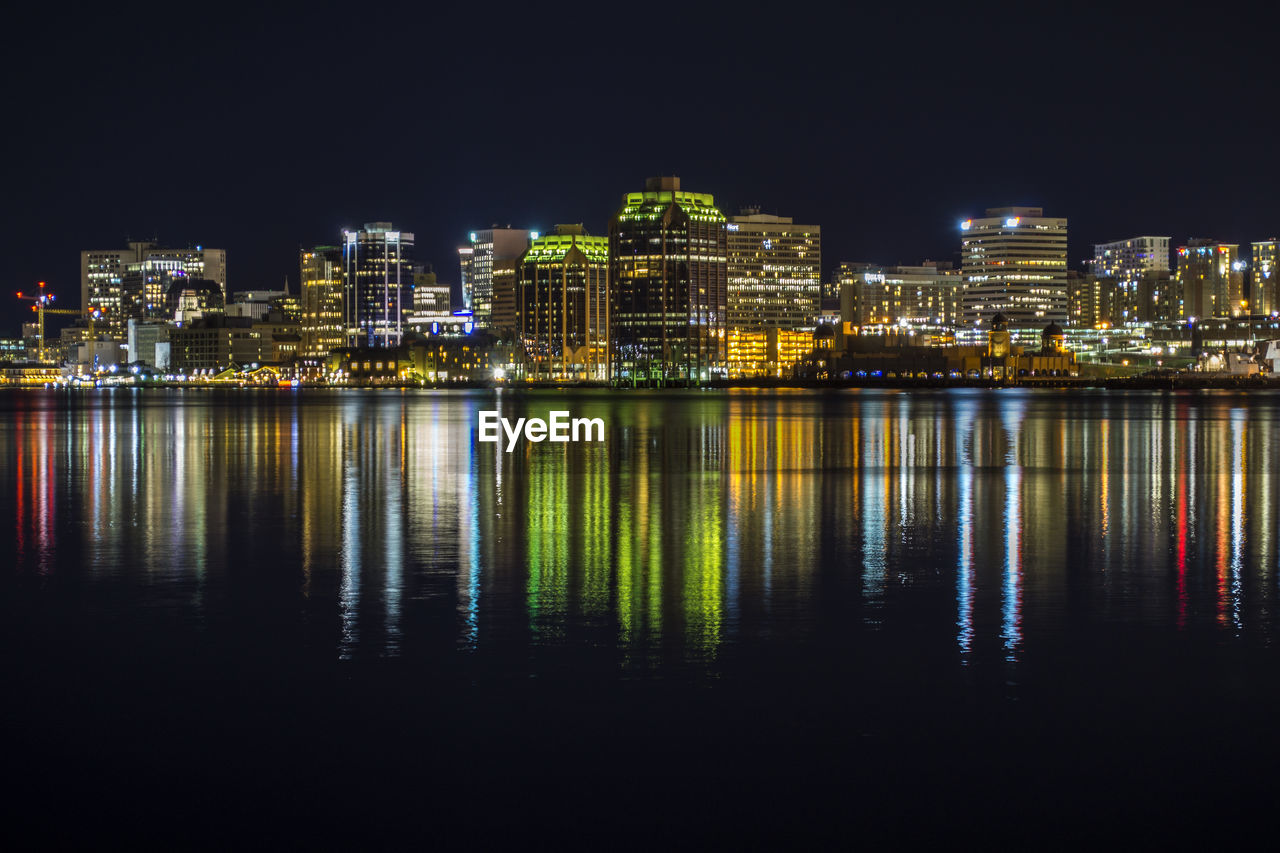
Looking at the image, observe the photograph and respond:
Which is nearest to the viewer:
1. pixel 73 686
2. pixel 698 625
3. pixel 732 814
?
pixel 732 814

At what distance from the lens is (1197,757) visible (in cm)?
1015

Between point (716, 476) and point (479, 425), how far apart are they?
36.7 m

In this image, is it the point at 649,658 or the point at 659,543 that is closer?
the point at 649,658

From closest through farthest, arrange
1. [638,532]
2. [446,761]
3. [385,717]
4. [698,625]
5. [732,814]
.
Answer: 1. [732,814]
2. [446,761]
3. [385,717]
4. [698,625]
5. [638,532]

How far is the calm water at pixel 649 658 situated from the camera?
943 cm

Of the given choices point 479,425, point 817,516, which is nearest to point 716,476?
point 817,516

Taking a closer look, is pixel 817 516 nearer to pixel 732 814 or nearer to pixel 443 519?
pixel 443 519

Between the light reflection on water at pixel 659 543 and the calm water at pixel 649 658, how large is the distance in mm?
113

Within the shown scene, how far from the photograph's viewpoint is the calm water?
30.9 feet

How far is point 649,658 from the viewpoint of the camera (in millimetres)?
13195

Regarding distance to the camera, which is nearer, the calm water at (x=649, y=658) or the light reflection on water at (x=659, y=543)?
the calm water at (x=649, y=658)

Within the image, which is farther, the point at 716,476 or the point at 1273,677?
the point at 716,476

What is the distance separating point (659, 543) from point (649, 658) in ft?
28.0

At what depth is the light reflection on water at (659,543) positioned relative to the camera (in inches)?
600
